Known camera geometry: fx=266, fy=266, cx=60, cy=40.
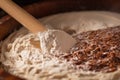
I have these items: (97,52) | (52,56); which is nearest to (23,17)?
(52,56)

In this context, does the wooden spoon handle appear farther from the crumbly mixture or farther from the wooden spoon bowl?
the wooden spoon bowl

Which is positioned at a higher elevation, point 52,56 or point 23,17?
point 23,17

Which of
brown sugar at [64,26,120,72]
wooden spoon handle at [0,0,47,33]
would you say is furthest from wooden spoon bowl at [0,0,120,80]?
brown sugar at [64,26,120,72]

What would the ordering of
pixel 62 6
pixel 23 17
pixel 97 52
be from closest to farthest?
pixel 97 52
pixel 23 17
pixel 62 6

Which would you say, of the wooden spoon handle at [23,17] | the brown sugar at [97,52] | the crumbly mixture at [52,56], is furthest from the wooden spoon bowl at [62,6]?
the brown sugar at [97,52]

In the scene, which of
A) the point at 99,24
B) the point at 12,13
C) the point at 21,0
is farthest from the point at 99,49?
the point at 21,0

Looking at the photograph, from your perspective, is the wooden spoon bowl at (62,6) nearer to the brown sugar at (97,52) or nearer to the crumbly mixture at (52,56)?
the crumbly mixture at (52,56)

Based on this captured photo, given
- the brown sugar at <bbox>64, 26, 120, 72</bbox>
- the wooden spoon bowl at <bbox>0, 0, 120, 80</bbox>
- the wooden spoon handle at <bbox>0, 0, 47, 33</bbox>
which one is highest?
the wooden spoon bowl at <bbox>0, 0, 120, 80</bbox>

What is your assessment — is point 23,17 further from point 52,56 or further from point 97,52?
point 97,52
